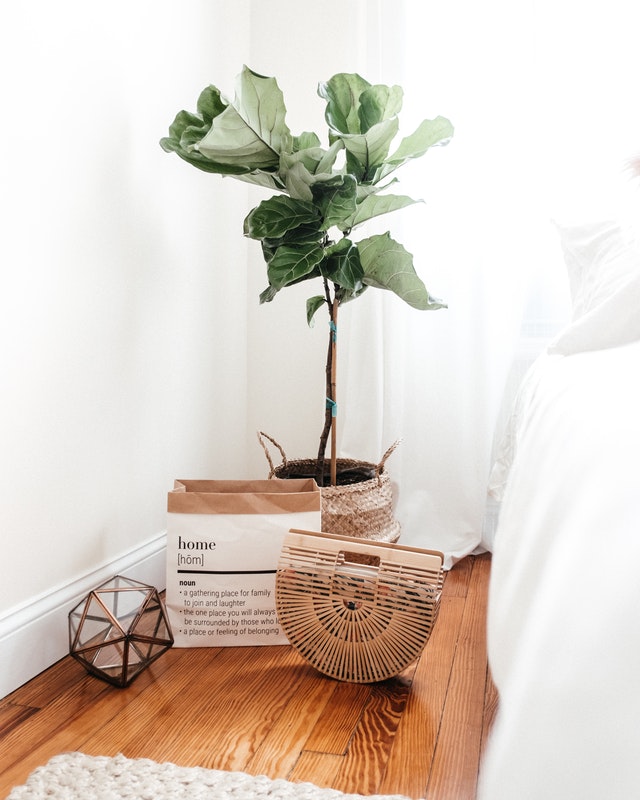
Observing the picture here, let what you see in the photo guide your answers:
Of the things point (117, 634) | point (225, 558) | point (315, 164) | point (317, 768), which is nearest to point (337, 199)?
point (315, 164)

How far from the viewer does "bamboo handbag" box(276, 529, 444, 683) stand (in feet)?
4.46

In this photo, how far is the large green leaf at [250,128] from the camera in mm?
1493

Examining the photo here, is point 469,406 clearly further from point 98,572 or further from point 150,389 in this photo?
point 98,572

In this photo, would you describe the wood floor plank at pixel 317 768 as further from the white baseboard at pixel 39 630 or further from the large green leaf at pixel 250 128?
the large green leaf at pixel 250 128

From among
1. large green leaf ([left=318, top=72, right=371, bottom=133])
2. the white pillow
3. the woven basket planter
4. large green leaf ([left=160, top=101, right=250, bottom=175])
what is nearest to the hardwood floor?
the woven basket planter

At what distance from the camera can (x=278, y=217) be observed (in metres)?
1.65

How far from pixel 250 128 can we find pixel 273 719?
110 centimetres

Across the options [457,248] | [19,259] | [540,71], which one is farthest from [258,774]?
[540,71]

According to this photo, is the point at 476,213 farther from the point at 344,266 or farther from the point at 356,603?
the point at 356,603

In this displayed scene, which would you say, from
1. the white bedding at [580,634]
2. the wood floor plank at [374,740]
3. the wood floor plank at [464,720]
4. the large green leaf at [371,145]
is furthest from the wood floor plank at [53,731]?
the large green leaf at [371,145]

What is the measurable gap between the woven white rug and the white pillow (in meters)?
0.77

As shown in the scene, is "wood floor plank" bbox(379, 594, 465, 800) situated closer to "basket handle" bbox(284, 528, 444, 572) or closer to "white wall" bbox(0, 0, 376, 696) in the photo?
"basket handle" bbox(284, 528, 444, 572)

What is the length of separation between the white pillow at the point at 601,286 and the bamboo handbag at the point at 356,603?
1.50 feet

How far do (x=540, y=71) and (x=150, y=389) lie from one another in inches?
52.1
